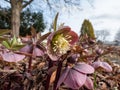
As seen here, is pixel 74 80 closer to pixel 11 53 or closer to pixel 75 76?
pixel 75 76

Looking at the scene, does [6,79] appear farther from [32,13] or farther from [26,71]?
[32,13]

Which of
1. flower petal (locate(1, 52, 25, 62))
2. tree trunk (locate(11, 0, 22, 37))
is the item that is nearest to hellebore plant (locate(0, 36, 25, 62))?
flower petal (locate(1, 52, 25, 62))

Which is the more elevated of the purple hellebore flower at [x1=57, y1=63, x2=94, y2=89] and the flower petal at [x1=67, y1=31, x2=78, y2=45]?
the flower petal at [x1=67, y1=31, x2=78, y2=45]

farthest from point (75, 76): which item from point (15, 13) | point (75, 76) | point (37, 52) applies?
point (15, 13)

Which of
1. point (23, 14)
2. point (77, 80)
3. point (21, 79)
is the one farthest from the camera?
point (23, 14)

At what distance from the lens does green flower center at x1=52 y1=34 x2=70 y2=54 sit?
18.1 inches

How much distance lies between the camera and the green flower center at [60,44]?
460 mm

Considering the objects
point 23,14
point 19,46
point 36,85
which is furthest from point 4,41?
point 23,14

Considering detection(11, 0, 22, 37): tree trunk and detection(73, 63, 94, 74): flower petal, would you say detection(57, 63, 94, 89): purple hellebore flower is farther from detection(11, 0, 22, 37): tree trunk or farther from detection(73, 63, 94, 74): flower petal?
detection(11, 0, 22, 37): tree trunk

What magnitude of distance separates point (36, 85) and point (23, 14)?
1483 centimetres

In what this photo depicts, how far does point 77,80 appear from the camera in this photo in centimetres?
45

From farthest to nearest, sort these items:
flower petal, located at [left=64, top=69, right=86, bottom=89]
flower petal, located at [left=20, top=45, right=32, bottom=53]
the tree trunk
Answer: the tree trunk < flower petal, located at [left=20, top=45, right=32, bottom=53] < flower petal, located at [left=64, top=69, right=86, bottom=89]

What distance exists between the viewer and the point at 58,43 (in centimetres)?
46

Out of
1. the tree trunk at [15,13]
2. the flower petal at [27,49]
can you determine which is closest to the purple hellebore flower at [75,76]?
the flower petal at [27,49]
